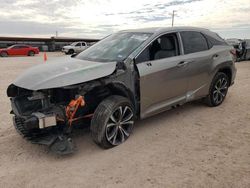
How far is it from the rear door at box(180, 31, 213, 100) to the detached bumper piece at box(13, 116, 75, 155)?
2.66 m

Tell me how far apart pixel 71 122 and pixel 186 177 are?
1.71 m

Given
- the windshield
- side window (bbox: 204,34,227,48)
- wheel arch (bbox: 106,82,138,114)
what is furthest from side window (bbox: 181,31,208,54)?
wheel arch (bbox: 106,82,138,114)

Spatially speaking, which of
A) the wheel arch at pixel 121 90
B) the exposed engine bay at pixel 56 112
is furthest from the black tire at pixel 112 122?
the exposed engine bay at pixel 56 112

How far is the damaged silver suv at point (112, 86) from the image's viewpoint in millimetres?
3471

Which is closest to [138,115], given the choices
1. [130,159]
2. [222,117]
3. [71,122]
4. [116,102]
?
[116,102]

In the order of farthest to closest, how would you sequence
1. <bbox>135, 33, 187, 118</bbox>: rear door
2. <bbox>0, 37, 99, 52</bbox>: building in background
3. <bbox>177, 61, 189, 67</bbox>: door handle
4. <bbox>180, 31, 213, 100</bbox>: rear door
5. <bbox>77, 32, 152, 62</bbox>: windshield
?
1. <bbox>0, 37, 99, 52</bbox>: building in background
2. <bbox>180, 31, 213, 100</bbox>: rear door
3. <bbox>177, 61, 189, 67</bbox>: door handle
4. <bbox>77, 32, 152, 62</bbox>: windshield
5. <bbox>135, 33, 187, 118</bbox>: rear door

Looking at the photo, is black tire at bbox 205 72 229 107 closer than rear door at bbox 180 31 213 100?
No

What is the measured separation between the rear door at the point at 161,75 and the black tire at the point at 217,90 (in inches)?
41.3

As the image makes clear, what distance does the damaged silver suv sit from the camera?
3.47m

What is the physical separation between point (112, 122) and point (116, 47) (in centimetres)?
149

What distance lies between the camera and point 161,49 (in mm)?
4512

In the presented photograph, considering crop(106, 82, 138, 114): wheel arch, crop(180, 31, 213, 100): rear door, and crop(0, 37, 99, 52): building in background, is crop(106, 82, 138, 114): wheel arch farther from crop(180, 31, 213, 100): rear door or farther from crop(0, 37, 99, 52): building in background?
crop(0, 37, 99, 52): building in background

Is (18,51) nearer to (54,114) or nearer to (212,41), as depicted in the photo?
(212,41)

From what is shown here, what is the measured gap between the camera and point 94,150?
3.80 metres
